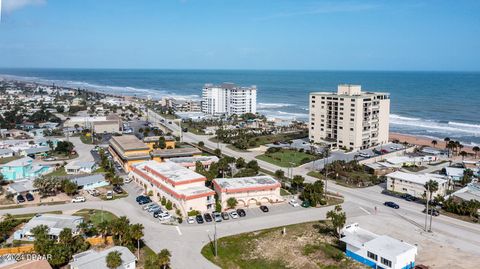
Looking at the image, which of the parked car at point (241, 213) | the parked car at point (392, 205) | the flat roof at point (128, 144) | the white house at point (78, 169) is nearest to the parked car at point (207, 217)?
the parked car at point (241, 213)

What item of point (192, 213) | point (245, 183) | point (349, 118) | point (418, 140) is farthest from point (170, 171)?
point (418, 140)

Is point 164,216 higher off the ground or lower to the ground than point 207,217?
higher

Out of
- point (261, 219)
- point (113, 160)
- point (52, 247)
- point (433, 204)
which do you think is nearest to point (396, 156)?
point (433, 204)

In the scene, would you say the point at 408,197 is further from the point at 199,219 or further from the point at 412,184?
the point at 199,219

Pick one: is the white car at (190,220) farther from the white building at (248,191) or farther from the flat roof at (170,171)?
the flat roof at (170,171)

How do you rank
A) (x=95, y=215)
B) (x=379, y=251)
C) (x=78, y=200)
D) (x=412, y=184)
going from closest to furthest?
(x=379, y=251) → (x=95, y=215) → (x=78, y=200) → (x=412, y=184)

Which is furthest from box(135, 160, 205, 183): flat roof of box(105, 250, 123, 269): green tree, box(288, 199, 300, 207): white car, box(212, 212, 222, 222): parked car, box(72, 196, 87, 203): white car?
box(105, 250, 123, 269): green tree

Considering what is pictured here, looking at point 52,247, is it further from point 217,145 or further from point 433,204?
point 217,145
